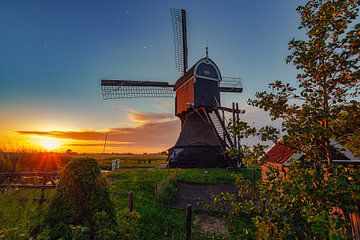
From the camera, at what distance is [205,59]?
20578mm

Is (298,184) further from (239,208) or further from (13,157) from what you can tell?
(13,157)

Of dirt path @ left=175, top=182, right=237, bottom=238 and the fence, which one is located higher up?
the fence

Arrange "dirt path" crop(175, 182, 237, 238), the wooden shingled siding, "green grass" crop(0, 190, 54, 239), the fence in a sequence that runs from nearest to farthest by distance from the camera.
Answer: "green grass" crop(0, 190, 54, 239) → the fence → "dirt path" crop(175, 182, 237, 238) → the wooden shingled siding

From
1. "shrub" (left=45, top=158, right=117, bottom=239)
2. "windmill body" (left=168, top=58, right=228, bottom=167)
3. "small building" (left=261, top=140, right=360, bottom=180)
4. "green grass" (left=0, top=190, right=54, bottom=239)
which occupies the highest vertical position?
"windmill body" (left=168, top=58, right=228, bottom=167)

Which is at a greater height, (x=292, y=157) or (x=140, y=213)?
(x=292, y=157)

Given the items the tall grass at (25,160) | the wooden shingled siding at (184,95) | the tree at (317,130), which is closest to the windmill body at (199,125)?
the wooden shingled siding at (184,95)

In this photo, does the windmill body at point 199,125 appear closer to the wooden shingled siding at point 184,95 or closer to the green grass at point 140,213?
the wooden shingled siding at point 184,95

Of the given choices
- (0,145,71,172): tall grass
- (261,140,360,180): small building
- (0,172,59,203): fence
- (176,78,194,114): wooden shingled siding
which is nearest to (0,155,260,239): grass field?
(0,172,59,203): fence

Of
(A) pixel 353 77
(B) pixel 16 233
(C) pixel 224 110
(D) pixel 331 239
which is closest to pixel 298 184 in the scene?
(D) pixel 331 239

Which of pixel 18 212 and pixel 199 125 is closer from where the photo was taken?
pixel 18 212

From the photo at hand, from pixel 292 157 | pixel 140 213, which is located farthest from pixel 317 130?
pixel 140 213

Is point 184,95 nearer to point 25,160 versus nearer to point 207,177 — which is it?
point 207,177

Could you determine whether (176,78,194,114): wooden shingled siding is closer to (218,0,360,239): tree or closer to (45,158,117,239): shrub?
(45,158,117,239): shrub

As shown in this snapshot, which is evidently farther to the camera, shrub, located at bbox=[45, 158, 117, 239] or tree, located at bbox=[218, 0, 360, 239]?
shrub, located at bbox=[45, 158, 117, 239]
